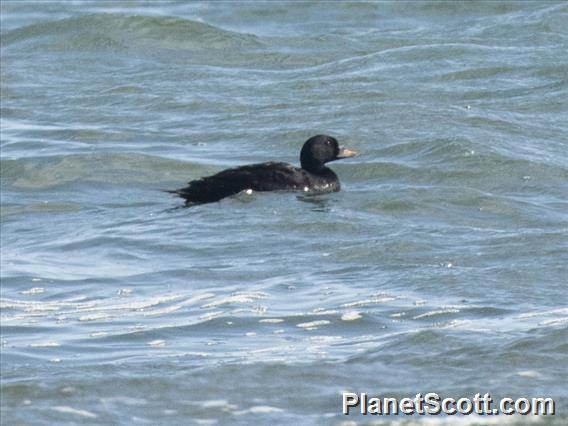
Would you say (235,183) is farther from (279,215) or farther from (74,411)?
(74,411)

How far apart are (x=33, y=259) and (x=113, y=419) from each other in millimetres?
4301

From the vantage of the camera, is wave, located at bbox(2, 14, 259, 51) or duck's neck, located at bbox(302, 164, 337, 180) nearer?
duck's neck, located at bbox(302, 164, 337, 180)

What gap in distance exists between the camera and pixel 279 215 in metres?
13.8

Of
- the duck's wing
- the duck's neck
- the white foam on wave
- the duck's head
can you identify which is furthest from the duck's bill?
the white foam on wave

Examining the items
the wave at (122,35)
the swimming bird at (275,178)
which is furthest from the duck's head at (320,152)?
the wave at (122,35)

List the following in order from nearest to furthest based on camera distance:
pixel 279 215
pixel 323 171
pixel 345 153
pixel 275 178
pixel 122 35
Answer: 1. pixel 279 215
2. pixel 275 178
3. pixel 323 171
4. pixel 345 153
5. pixel 122 35

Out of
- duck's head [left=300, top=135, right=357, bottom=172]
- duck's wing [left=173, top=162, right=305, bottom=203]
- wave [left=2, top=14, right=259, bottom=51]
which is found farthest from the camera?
wave [left=2, top=14, right=259, bottom=51]

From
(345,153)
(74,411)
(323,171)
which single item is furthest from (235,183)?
(74,411)

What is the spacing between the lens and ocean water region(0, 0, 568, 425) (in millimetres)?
8875

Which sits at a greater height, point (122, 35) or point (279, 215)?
point (122, 35)

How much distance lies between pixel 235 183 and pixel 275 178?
1.33 ft

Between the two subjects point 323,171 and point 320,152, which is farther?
point 320,152

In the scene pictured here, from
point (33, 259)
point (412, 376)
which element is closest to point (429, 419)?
point (412, 376)

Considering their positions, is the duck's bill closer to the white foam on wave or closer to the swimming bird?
the swimming bird
